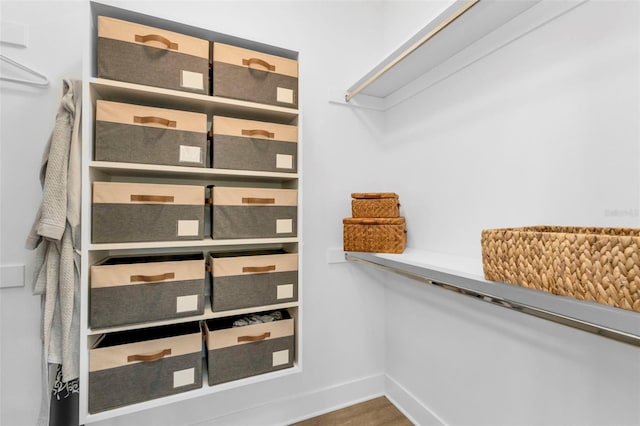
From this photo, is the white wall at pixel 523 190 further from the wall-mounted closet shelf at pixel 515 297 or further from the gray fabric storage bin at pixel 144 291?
the gray fabric storage bin at pixel 144 291

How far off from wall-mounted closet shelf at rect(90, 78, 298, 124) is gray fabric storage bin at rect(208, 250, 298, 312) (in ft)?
2.00

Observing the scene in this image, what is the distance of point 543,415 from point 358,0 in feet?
7.26

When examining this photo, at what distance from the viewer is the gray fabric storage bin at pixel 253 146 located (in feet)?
3.75

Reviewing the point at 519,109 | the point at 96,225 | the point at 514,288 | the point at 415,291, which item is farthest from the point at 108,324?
the point at 519,109

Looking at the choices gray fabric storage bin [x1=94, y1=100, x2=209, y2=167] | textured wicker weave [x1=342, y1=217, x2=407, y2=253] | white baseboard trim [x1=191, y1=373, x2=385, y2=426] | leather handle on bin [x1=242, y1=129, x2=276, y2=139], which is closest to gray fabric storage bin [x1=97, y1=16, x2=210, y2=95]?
gray fabric storage bin [x1=94, y1=100, x2=209, y2=167]

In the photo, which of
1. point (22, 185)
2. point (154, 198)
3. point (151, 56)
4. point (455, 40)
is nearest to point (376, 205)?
point (455, 40)

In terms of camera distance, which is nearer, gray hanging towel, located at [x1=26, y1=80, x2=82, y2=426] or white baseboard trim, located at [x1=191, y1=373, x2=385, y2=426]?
gray hanging towel, located at [x1=26, y1=80, x2=82, y2=426]

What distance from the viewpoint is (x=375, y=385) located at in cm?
178

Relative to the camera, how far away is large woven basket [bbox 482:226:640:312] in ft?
1.90

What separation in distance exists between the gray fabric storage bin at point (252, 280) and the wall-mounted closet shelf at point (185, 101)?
2.00 feet

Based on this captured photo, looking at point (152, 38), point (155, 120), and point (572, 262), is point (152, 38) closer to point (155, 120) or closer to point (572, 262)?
point (155, 120)

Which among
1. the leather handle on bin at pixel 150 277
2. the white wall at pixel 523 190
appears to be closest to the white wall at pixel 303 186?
the white wall at pixel 523 190

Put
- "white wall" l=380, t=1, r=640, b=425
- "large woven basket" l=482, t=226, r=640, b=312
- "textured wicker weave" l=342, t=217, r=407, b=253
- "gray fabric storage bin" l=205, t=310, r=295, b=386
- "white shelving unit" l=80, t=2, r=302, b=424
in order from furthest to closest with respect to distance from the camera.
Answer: "textured wicker weave" l=342, t=217, r=407, b=253
"gray fabric storage bin" l=205, t=310, r=295, b=386
"white shelving unit" l=80, t=2, r=302, b=424
"white wall" l=380, t=1, r=640, b=425
"large woven basket" l=482, t=226, r=640, b=312

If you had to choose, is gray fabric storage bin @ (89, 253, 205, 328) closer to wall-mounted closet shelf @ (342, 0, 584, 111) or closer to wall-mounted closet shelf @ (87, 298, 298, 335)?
wall-mounted closet shelf @ (87, 298, 298, 335)
